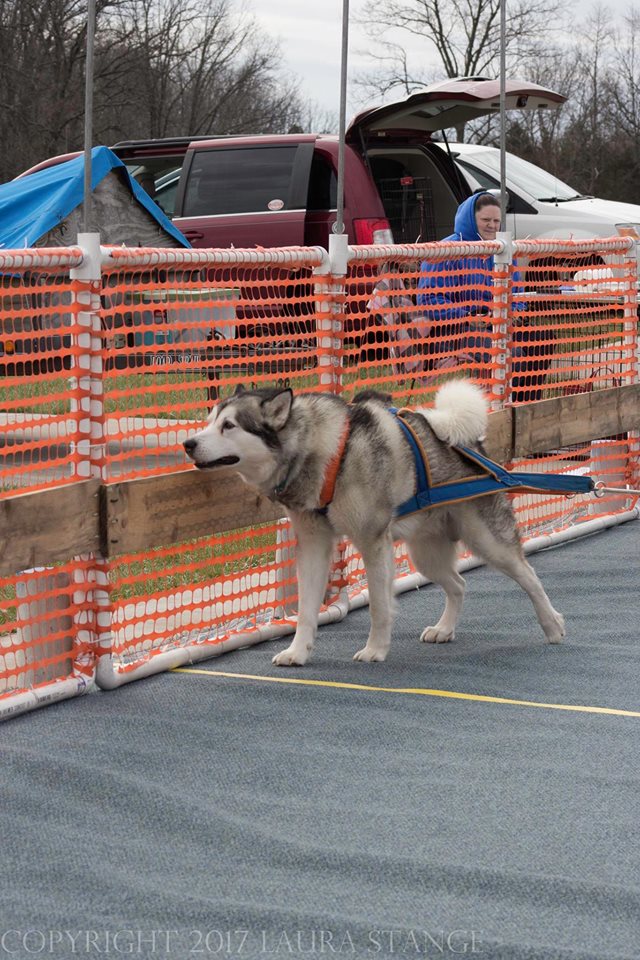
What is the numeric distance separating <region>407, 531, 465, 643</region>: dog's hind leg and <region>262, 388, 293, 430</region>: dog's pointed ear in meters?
1.01

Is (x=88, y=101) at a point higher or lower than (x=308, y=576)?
higher

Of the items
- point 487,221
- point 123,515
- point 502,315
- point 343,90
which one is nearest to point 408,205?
point 487,221

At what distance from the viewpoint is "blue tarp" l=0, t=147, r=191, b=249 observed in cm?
1134

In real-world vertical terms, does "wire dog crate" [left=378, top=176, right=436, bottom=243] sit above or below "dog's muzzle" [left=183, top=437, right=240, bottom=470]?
above

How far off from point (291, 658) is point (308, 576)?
34 cm

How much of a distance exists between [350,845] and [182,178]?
10716 millimetres

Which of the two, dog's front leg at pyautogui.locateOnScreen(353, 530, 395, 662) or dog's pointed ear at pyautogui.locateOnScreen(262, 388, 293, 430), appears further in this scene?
dog's front leg at pyautogui.locateOnScreen(353, 530, 395, 662)

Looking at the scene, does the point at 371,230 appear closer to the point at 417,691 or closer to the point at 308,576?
the point at 308,576

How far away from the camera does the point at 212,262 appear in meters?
5.17

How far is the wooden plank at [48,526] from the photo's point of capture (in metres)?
4.36

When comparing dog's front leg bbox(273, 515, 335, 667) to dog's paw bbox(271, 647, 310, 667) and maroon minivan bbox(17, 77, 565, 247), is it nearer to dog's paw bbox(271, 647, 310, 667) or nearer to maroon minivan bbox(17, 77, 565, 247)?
dog's paw bbox(271, 647, 310, 667)

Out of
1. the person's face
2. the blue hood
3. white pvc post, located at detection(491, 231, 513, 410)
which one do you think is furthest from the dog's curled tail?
the person's face

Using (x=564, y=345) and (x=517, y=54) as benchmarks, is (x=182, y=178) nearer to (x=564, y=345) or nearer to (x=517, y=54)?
(x=564, y=345)

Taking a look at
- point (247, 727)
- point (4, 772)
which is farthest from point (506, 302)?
point (4, 772)
